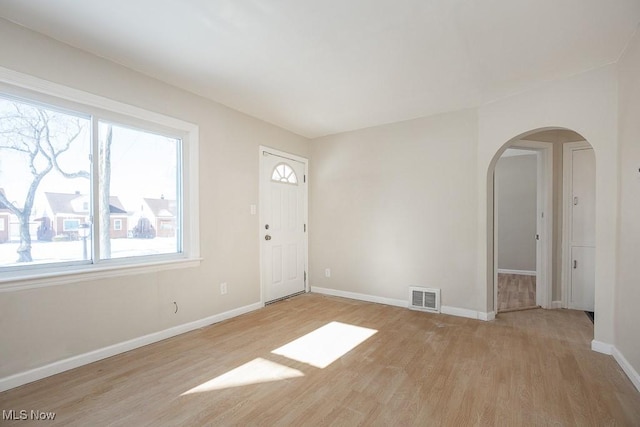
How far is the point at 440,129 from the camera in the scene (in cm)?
382

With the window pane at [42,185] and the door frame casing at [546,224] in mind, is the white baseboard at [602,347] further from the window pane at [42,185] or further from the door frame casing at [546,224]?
the window pane at [42,185]

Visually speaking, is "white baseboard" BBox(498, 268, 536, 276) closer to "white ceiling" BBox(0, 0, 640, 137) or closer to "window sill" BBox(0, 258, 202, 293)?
"white ceiling" BBox(0, 0, 640, 137)

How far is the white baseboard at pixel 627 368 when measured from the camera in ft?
6.93

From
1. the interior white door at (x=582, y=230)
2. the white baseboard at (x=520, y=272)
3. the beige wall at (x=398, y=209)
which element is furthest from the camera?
the white baseboard at (x=520, y=272)

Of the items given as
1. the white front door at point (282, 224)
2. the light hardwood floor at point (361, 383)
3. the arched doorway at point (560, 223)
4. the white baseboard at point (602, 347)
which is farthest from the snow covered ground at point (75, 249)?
the white baseboard at point (602, 347)

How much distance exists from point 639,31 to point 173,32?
3.38m

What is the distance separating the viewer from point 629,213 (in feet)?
7.60

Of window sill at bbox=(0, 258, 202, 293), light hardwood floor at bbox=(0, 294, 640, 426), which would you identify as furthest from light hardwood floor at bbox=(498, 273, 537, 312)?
window sill at bbox=(0, 258, 202, 293)

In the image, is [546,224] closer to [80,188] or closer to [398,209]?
[398,209]

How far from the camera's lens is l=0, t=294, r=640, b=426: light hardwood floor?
1839mm

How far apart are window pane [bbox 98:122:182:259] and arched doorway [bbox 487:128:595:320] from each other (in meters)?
3.94

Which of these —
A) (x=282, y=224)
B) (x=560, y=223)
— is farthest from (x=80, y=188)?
(x=560, y=223)

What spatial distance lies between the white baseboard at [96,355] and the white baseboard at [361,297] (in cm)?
172

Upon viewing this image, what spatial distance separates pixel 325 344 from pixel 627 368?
2366mm
